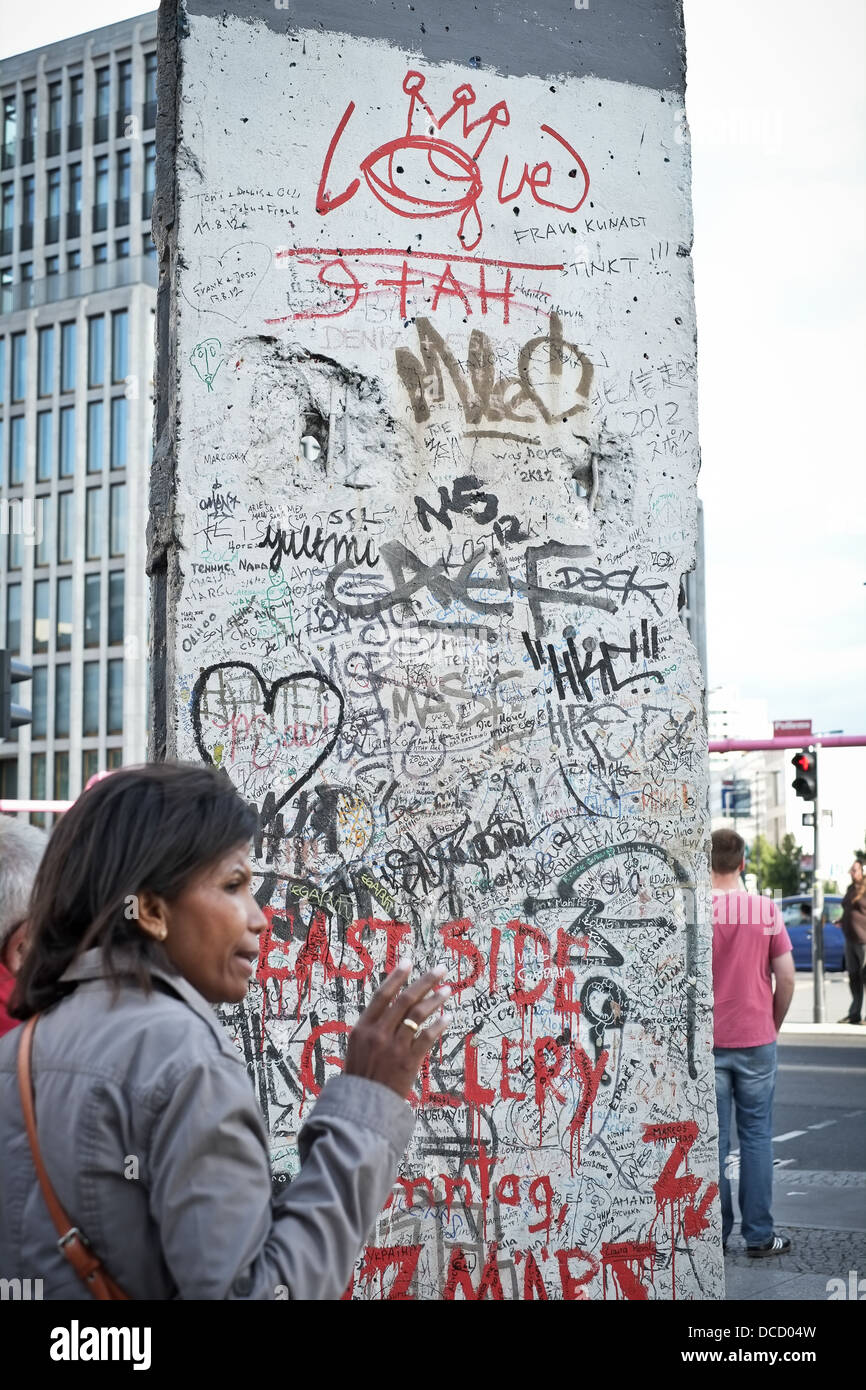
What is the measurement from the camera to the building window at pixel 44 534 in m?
62.7

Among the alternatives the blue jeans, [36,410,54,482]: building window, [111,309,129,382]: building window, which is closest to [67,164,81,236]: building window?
[111,309,129,382]: building window

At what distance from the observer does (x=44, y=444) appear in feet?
207

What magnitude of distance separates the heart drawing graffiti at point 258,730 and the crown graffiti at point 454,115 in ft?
5.98

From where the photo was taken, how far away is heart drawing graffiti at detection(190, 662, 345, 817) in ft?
14.5

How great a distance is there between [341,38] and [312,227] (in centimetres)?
64

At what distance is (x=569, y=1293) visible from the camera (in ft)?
14.2

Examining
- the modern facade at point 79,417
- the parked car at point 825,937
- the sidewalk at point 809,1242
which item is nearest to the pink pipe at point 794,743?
the sidewalk at point 809,1242

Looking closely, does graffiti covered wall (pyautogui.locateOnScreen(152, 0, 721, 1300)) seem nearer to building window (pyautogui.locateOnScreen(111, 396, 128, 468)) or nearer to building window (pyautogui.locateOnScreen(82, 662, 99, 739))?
building window (pyautogui.locateOnScreen(82, 662, 99, 739))

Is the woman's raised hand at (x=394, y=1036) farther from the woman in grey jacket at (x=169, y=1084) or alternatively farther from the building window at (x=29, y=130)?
the building window at (x=29, y=130)

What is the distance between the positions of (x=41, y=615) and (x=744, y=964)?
195 ft

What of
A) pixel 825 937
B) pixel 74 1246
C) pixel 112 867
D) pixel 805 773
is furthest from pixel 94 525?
pixel 74 1246

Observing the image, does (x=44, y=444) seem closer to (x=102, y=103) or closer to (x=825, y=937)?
(x=102, y=103)
